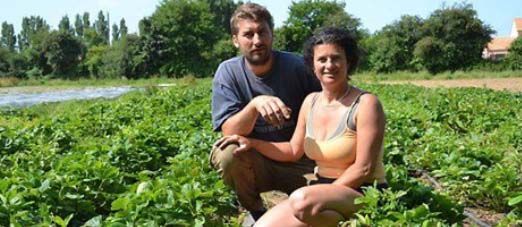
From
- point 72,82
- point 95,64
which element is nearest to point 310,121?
point 72,82

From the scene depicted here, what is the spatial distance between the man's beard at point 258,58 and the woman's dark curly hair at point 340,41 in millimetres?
559

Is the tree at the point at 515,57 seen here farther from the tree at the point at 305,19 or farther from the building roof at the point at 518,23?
the building roof at the point at 518,23

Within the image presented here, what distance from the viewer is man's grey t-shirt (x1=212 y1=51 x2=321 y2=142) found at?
13.1 feet

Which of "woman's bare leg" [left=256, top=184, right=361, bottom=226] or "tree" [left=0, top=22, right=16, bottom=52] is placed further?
"tree" [left=0, top=22, right=16, bottom=52]

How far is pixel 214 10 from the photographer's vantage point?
81438 millimetres

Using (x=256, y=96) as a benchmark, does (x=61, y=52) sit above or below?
below

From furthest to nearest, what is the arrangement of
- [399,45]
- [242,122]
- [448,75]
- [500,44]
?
[500,44] < [399,45] < [448,75] < [242,122]

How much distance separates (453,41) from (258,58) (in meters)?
37.1

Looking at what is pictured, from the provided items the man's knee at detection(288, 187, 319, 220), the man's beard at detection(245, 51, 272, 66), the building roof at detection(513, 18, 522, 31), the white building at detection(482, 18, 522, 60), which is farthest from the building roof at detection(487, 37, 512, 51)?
the man's knee at detection(288, 187, 319, 220)

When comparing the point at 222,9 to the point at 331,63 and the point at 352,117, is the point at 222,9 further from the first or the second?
the point at 352,117

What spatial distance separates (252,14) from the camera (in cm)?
384

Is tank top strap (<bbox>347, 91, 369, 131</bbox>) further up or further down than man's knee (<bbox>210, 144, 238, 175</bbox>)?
further up

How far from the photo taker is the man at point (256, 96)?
3875 millimetres

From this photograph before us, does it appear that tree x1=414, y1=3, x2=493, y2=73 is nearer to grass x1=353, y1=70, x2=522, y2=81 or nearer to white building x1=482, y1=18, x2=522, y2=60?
grass x1=353, y1=70, x2=522, y2=81
